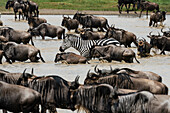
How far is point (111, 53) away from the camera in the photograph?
14.6 meters

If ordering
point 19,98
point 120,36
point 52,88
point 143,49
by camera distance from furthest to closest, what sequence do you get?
point 120,36
point 143,49
point 52,88
point 19,98

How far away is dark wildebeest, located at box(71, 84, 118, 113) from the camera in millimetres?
7398

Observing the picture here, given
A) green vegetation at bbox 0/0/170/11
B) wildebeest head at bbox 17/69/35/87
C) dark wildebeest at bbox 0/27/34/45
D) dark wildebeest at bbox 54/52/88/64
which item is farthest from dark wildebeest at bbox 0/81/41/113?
green vegetation at bbox 0/0/170/11

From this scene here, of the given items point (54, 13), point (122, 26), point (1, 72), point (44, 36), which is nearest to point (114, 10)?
point (54, 13)

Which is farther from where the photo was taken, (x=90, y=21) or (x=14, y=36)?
(x=90, y=21)

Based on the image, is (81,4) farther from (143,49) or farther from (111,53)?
(111,53)

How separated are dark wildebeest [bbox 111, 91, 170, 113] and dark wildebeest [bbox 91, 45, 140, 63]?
7.35 m

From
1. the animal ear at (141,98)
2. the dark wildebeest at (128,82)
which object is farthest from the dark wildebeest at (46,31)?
the animal ear at (141,98)

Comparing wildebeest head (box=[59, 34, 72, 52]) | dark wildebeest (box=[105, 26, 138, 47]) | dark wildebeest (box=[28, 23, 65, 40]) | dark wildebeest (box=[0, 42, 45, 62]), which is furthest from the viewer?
dark wildebeest (box=[28, 23, 65, 40])

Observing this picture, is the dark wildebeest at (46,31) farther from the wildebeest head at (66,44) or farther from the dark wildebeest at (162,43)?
the dark wildebeest at (162,43)

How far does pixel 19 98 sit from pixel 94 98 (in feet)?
4.12

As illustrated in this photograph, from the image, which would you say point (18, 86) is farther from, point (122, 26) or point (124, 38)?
point (122, 26)

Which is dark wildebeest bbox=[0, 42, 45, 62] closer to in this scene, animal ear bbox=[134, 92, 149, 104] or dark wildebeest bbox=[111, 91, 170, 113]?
dark wildebeest bbox=[111, 91, 170, 113]

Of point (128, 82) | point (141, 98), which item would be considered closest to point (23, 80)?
point (128, 82)
